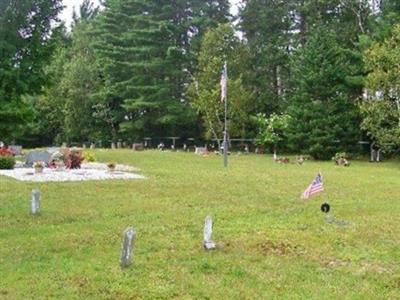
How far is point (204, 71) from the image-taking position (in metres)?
37.2

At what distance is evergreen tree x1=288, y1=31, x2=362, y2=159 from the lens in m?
31.1

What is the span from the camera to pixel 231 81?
36094 mm

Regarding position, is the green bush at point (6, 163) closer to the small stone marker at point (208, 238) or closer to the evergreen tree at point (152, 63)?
the small stone marker at point (208, 238)

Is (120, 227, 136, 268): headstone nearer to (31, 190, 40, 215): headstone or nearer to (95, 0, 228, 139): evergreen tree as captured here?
(31, 190, 40, 215): headstone

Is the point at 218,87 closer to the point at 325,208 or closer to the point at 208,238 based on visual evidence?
the point at 325,208

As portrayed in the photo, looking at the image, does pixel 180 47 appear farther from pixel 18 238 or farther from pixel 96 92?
pixel 18 238

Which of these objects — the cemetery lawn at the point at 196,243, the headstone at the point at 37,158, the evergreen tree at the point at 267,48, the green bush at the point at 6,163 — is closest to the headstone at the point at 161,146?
the evergreen tree at the point at 267,48

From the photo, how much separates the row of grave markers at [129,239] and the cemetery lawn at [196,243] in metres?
0.14

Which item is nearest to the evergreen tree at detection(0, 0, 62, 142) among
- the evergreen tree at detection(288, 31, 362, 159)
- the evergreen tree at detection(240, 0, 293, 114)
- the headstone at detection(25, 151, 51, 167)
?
the headstone at detection(25, 151, 51, 167)

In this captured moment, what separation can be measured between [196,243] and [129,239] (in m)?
1.94

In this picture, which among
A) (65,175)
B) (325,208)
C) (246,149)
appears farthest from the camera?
(246,149)

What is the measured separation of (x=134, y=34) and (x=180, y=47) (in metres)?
3.47

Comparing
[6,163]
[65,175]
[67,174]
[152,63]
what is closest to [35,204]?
[65,175]

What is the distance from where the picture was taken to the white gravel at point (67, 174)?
18.5 meters
